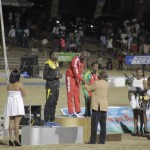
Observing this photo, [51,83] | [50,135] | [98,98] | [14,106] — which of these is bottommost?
[50,135]

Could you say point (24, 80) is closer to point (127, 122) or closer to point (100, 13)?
point (127, 122)

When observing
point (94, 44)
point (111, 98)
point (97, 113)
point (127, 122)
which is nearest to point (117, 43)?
point (94, 44)

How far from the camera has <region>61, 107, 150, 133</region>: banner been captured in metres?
16.7

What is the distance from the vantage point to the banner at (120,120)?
1673 cm

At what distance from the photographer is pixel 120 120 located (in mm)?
16938

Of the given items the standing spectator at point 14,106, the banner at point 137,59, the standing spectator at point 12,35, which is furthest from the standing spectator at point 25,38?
the standing spectator at point 14,106

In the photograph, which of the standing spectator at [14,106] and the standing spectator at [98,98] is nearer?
the standing spectator at [14,106]

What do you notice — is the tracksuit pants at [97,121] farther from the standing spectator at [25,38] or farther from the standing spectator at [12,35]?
the standing spectator at [12,35]

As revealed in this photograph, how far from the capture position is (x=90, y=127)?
14805 mm

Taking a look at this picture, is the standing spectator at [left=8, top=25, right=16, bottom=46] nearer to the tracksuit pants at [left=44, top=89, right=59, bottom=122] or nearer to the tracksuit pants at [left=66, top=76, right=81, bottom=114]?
the tracksuit pants at [left=66, top=76, right=81, bottom=114]

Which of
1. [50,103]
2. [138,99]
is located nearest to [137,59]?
[138,99]

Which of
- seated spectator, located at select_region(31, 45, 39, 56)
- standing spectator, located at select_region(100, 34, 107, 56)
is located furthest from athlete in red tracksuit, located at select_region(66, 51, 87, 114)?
standing spectator, located at select_region(100, 34, 107, 56)

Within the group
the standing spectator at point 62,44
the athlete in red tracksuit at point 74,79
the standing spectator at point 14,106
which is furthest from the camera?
the standing spectator at point 62,44

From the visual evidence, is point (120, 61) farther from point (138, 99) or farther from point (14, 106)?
point (14, 106)
